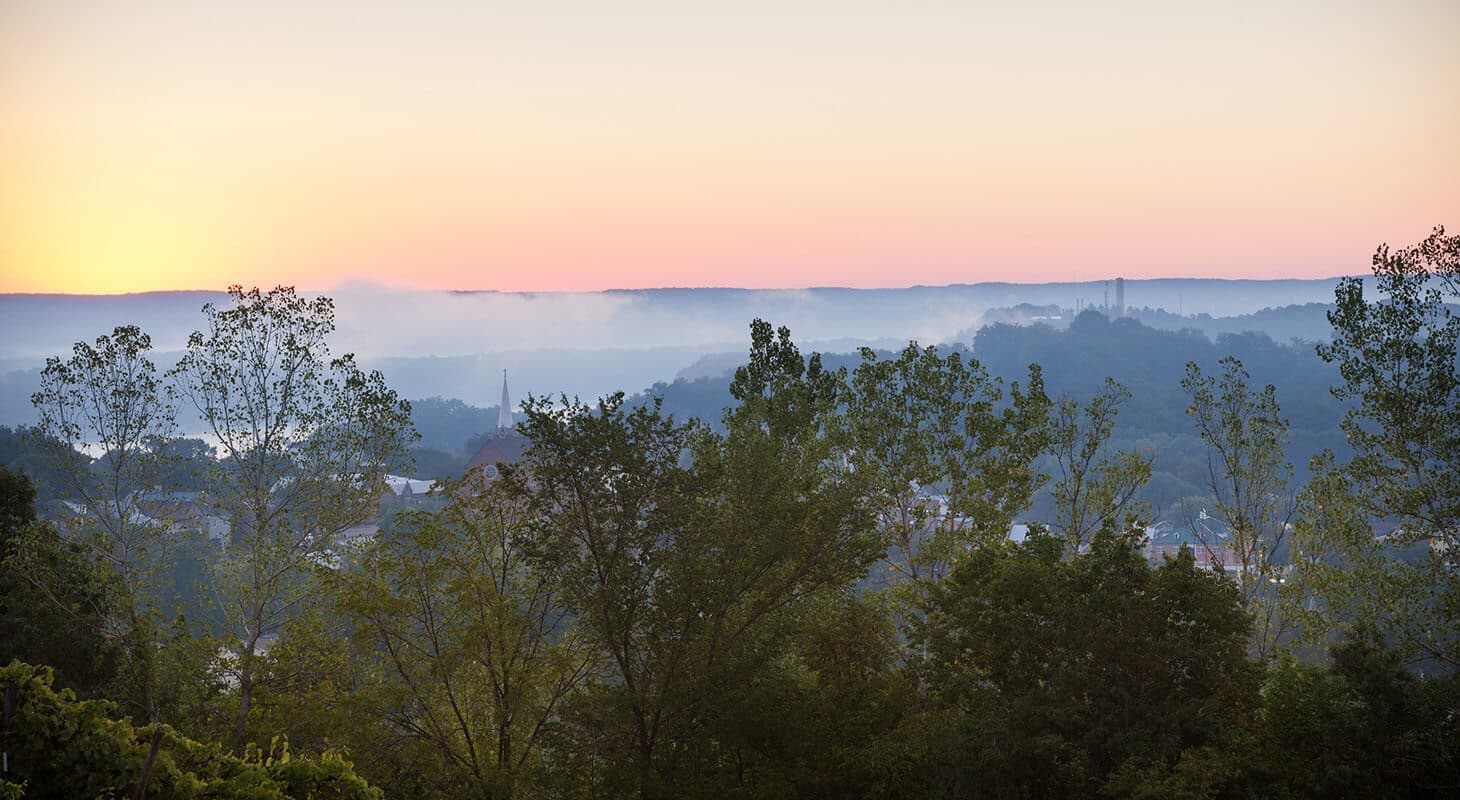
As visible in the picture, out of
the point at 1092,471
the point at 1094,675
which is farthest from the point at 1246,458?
the point at 1094,675

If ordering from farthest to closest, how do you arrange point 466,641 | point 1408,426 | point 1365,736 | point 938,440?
point 938,440, point 1408,426, point 466,641, point 1365,736

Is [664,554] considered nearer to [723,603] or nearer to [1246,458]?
[723,603]

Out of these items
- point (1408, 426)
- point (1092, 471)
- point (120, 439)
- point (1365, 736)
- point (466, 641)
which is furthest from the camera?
point (1092, 471)

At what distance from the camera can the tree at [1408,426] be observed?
19.7 meters

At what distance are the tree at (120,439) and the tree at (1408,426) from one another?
21.2 metres

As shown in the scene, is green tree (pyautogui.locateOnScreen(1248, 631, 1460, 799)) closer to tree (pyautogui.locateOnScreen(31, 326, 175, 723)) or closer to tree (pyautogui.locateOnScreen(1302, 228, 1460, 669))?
tree (pyautogui.locateOnScreen(1302, 228, 1460, 669))

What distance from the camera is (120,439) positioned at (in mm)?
21562

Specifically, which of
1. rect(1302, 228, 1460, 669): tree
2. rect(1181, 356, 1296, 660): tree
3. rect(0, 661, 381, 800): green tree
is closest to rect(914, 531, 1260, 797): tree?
rect(1302, 228, 1460, 669): tree

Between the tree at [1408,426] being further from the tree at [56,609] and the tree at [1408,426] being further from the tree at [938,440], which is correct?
the tree at [56,609]

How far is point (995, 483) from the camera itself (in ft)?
79.8

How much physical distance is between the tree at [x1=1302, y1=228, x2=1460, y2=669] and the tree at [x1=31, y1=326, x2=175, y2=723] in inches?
834

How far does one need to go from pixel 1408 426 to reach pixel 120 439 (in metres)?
23.0

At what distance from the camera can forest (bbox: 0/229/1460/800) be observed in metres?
17.0

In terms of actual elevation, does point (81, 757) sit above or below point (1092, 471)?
above
